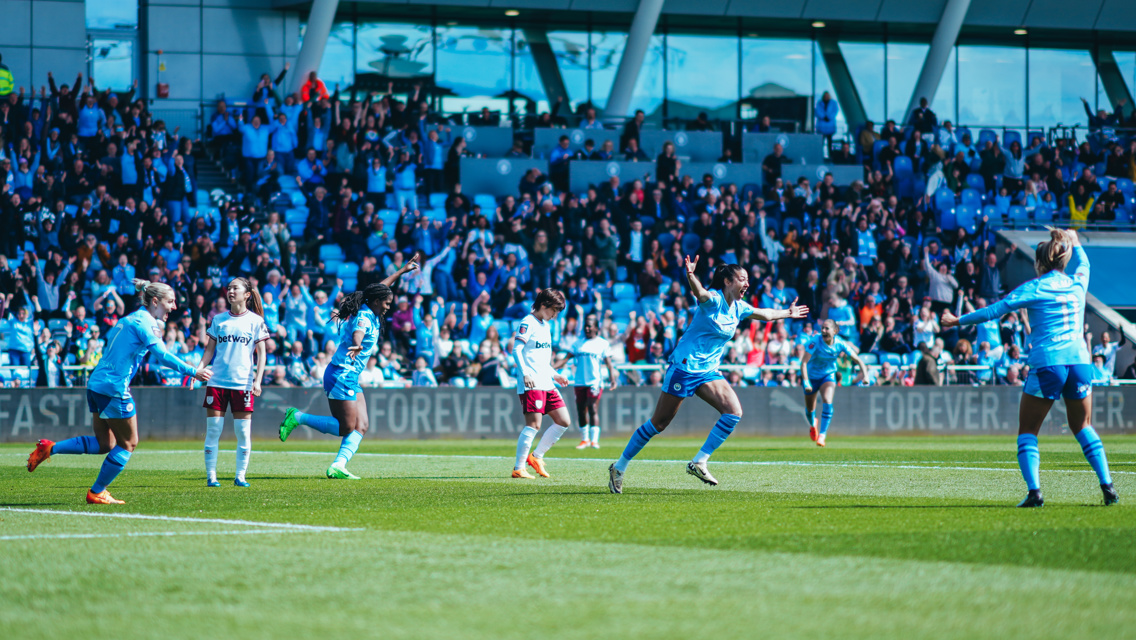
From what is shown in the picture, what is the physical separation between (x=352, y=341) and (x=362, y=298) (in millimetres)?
458

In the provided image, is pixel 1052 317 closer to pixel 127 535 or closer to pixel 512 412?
pixel 127 535

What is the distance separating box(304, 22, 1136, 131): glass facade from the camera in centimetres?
3938

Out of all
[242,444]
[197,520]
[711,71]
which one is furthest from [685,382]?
[711,71]

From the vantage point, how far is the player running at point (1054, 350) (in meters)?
10.3

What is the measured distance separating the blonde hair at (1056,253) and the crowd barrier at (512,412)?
16490 millimetres

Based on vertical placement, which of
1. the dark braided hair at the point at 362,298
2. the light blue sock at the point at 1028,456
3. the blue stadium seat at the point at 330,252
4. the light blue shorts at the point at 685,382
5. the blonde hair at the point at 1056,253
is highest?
the blue stadium seat at the point at 330,252

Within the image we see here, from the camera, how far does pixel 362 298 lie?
569 inches

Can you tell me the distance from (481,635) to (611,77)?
1447 inches

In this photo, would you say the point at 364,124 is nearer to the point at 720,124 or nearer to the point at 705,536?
the point at 720,124

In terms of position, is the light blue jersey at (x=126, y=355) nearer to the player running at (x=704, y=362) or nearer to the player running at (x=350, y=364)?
the player running at (x=350, y=364)

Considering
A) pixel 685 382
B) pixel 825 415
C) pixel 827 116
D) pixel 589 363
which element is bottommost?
pixel 825 415

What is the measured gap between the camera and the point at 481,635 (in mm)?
5188

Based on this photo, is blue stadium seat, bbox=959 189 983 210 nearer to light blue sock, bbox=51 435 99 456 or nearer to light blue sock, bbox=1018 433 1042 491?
light blue sock, bbox=1018 433 1042 491

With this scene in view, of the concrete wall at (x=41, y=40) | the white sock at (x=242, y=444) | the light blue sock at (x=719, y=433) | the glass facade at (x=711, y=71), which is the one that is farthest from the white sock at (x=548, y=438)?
the glass facade at (x=711, y=71)
